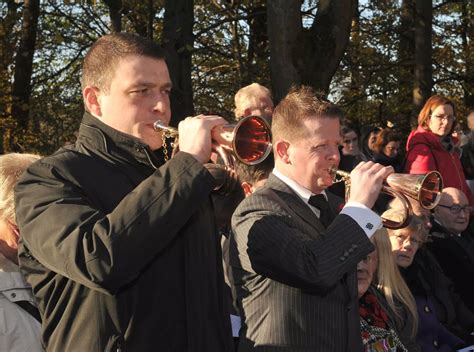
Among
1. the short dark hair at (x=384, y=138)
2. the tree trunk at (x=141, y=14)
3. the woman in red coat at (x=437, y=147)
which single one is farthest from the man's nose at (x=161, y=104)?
the tree trunk at (x=141, y=14)

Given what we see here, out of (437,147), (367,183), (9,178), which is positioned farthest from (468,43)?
(9,178)

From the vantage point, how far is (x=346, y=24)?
9.38 m

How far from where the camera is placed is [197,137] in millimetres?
2633

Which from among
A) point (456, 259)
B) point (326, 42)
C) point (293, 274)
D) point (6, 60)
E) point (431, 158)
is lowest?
point (456, 259)

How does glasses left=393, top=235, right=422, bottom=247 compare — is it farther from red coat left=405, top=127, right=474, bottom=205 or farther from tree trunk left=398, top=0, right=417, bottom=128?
tree trunk left=398, top=0, right=417, bottom=128

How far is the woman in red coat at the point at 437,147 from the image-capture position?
24.8 ft

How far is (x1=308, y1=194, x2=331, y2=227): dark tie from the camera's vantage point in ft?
12.1

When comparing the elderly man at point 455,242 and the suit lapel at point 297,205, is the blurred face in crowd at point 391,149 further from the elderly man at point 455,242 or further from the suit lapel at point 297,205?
the suit lapel at point 297,205

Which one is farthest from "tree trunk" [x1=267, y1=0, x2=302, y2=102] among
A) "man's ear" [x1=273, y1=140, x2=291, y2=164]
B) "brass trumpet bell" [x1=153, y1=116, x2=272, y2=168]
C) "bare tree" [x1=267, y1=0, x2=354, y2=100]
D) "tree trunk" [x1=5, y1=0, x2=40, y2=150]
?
"tree trunk" [x1=5, y1=0, x2=40, y2=150]

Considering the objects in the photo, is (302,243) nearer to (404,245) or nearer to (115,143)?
(115,143)

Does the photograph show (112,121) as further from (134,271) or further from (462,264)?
(462,264)

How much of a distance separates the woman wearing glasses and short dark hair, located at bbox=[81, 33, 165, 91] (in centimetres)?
297

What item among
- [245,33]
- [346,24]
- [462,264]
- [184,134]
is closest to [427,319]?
[462,264]

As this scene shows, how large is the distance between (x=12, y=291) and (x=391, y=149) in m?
7.21
